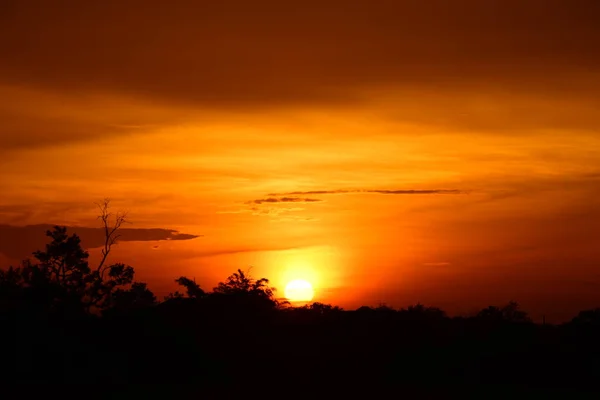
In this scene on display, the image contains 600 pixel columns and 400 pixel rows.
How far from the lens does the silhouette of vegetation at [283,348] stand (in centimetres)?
3225

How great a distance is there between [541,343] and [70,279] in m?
28.3

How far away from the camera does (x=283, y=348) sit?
120ft

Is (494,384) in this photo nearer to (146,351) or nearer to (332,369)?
(332,369)

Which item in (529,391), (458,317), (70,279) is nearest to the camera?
(529,391)

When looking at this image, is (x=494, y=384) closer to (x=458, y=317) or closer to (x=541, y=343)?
(x=541, y=343)

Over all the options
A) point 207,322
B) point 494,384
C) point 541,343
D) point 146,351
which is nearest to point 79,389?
point 146,351

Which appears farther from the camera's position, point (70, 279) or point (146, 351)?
point (70, 279)

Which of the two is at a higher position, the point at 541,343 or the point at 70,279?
the point at 70,279

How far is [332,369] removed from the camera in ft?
112

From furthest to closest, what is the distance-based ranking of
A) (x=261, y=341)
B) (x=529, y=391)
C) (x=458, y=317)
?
(x=458, y=317) < (x=261, y=341) < (x=529, y=391)

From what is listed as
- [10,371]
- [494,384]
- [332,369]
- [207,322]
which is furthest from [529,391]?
[10,371]

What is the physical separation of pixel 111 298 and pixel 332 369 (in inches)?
904

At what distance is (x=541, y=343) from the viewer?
122ft

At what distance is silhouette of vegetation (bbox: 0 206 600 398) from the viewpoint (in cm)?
3225
